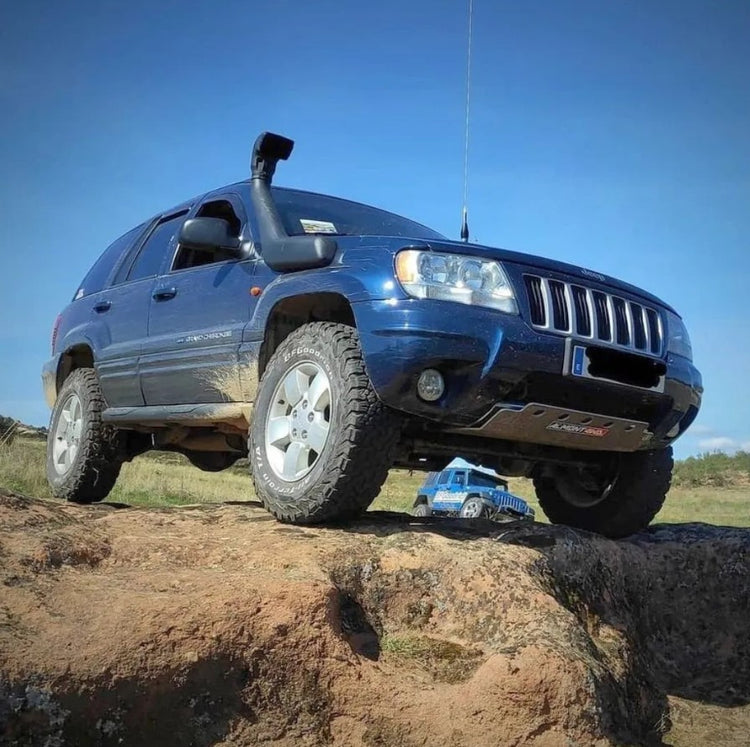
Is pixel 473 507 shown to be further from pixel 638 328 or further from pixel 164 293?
pixel 638 328

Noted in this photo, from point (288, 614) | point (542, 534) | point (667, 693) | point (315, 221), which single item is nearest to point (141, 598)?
point (288, 614)

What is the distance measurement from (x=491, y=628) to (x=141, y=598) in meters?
1.19

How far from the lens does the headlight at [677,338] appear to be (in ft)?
12.6

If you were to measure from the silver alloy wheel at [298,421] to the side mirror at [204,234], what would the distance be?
90 centimetres

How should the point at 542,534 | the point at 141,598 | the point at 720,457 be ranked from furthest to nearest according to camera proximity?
the point at 720,457
the point at 542,534
the point at 141,598

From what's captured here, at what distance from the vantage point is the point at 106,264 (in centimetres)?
582

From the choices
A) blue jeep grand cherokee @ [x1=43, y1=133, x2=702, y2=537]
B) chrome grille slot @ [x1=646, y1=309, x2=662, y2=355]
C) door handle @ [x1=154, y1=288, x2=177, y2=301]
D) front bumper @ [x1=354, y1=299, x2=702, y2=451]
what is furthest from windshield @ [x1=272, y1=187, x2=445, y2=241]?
chrome grille slot @ [x1=646, y1=309, x2=662, y2=355]

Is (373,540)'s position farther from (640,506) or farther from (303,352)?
(640,506)

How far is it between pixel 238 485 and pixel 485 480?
18.1 ft

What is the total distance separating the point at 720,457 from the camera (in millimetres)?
36812

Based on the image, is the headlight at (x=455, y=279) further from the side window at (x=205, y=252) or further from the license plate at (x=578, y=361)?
the side window at (x=205, y=252)

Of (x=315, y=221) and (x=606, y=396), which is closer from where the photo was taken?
A: (x=606, y=396)

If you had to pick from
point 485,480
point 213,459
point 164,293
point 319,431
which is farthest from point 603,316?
point 485,480

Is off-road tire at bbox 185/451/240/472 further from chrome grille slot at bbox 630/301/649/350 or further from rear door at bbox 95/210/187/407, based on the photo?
chrome grille slot at bbox 630/301/649/350
